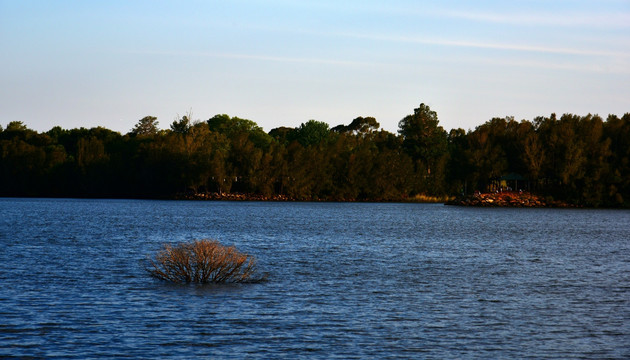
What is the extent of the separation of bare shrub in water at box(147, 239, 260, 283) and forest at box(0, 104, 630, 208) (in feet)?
388

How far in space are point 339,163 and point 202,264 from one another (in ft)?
478

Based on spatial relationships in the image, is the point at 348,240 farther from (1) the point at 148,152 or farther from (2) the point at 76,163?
(2) the point at 76,163

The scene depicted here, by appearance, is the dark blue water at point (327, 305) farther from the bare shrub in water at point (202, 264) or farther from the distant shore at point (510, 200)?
the distant shore at point (510, 200)

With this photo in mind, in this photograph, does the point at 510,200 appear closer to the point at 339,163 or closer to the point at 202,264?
the point at 339,163

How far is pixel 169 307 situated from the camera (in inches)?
1009

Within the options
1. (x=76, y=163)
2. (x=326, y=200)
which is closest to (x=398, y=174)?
(x=326, y=200)

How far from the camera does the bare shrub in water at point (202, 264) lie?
30.4 metres

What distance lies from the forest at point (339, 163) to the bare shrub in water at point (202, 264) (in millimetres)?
118327

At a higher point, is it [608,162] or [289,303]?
[608,162]

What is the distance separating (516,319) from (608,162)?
128m

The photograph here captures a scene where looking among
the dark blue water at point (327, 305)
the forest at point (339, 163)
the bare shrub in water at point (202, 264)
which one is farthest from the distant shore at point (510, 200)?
the bare shrub in water at point (202, 264)

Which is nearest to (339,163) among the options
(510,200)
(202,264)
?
(510,200)

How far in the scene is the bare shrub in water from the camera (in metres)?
30.4

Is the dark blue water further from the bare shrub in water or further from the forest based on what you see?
the forest
